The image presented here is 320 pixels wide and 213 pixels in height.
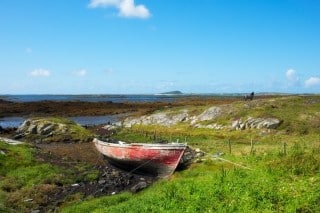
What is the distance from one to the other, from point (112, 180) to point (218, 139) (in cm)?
1902

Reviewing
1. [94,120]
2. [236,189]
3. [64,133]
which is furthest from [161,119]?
[236,189]

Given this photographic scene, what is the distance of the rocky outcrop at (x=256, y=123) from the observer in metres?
50.1

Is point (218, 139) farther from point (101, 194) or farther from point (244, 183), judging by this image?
point (244, 183)

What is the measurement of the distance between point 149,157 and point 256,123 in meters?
22.3

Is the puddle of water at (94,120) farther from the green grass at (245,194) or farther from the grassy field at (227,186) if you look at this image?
the green grass at (245,194)

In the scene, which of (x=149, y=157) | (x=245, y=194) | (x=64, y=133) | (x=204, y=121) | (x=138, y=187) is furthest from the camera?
(x=204, y=121)

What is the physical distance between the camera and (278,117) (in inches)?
2042

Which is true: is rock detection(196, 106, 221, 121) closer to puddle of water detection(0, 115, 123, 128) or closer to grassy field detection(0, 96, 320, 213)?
grassy field detection(0, 96, 320, 213)

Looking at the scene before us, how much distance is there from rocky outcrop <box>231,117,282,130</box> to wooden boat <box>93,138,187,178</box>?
824 inches

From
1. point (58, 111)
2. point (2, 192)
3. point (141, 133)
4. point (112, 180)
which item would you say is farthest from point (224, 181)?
point (58, 111)

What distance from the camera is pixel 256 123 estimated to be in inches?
2026

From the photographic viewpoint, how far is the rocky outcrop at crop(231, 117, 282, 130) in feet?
164

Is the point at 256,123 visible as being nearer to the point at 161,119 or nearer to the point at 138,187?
the point at 161,119

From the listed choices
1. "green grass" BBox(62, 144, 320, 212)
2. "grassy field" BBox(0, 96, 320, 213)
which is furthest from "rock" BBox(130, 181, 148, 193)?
"green grass" BBox(62, 144, 320, 212)
